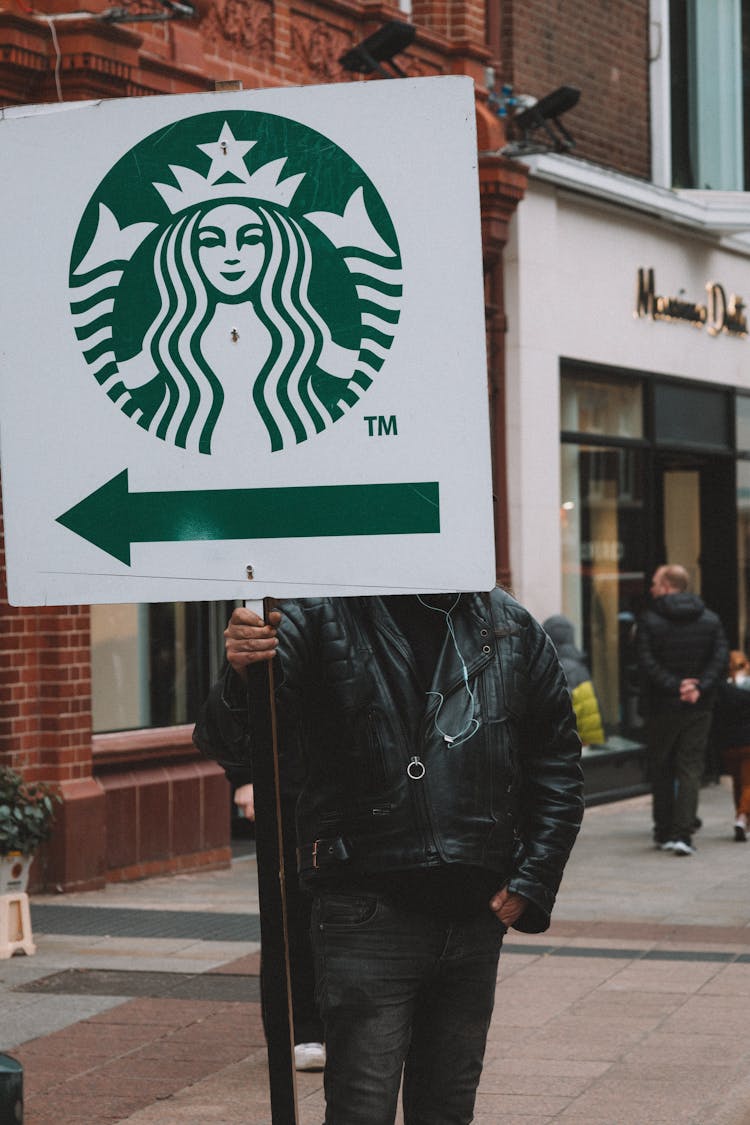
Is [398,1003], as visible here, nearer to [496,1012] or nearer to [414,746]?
[414,746]

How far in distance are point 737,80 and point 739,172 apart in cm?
93

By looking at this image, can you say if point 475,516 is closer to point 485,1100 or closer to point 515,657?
point 515,657

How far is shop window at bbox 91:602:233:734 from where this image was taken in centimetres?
1148

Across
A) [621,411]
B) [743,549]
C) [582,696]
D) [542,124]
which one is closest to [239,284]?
[582,696]

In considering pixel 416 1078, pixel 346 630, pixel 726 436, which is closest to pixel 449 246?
A: pixel 346 630

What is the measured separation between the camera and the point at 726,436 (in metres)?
18.9

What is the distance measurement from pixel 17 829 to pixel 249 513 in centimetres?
558

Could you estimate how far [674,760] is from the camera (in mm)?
13008

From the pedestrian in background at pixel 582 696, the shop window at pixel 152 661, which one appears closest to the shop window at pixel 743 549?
the pedestrian in background at pixel 582 696

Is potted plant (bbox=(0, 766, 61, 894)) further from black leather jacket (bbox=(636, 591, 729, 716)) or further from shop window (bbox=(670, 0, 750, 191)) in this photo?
shop window (bbox=(670, 0, 750, 191))

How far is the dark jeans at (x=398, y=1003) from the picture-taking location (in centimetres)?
390

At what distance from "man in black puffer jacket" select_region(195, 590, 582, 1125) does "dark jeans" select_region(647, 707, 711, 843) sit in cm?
895

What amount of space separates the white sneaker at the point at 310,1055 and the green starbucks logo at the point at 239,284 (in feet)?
11.1

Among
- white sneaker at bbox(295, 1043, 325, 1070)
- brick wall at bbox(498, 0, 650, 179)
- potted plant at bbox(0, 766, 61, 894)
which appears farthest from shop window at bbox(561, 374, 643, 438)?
white sneaker at bbox(295, 1043, 325, 1070)
